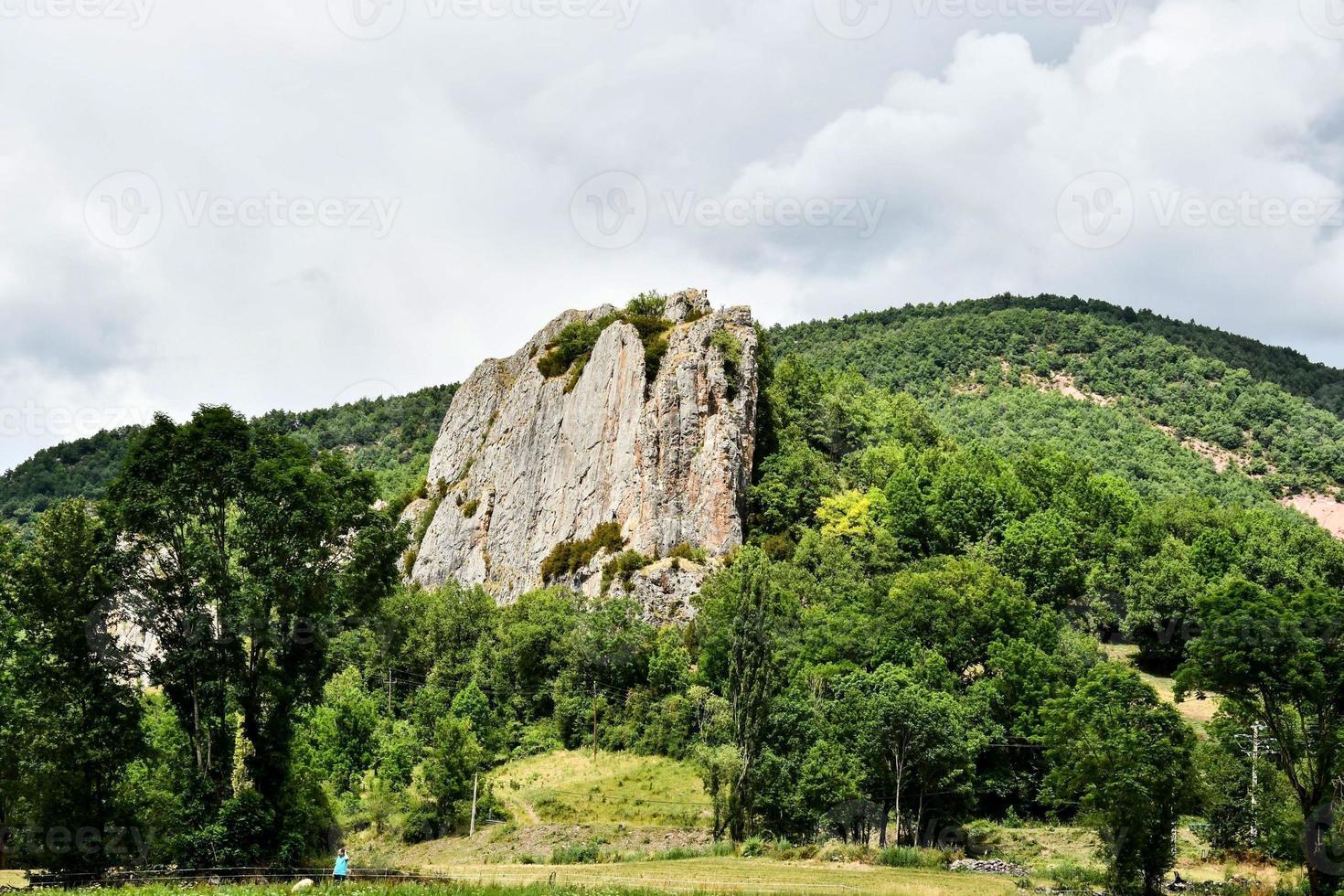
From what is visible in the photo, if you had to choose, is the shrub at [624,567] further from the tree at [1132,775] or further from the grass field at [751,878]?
the tree at [1132,775]

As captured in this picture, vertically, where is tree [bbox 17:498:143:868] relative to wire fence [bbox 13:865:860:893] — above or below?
above

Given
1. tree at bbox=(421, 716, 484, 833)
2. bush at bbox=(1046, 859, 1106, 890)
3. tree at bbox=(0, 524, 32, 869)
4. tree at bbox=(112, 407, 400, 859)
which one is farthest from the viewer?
tree at bbox=(421, 716, 484, 833)

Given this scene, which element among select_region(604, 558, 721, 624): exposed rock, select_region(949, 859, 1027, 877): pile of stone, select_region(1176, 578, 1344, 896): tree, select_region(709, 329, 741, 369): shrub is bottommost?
select_region(949, 859, 1027, 877): pile of stone

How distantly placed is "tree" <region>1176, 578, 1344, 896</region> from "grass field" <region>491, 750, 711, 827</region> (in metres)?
30.0

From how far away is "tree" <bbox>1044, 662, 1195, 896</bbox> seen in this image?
3591 centimetres

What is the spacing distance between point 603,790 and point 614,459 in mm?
37977

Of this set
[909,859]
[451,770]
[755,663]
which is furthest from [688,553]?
[909,859]

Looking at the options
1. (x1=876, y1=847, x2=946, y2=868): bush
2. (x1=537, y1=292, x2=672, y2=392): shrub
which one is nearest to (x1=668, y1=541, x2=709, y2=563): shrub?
(x1=537, y1=292, x2=672, y2=392): shrub

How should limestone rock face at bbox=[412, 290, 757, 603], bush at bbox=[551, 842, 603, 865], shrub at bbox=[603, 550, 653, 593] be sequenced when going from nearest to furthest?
bush at bbox=[551, 842, 603, 865], shrub at bbox=[603, 550, 653, 593], limestone rock face at bbox=[412, 290, 757, 603]

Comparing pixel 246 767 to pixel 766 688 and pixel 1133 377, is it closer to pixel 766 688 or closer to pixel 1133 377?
pixel 766 688

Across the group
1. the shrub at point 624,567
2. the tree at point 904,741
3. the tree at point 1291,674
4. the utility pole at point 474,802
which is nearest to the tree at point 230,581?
the utility pole at point 474,802

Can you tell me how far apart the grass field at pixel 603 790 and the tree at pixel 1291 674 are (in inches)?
1179

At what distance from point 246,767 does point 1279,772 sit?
40.3m

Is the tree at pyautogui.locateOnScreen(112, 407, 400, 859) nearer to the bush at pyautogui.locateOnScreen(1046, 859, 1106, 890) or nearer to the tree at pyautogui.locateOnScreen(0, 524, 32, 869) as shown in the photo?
the tree at pyautogui.locateOnScreen(0, 524, 32, 869)
